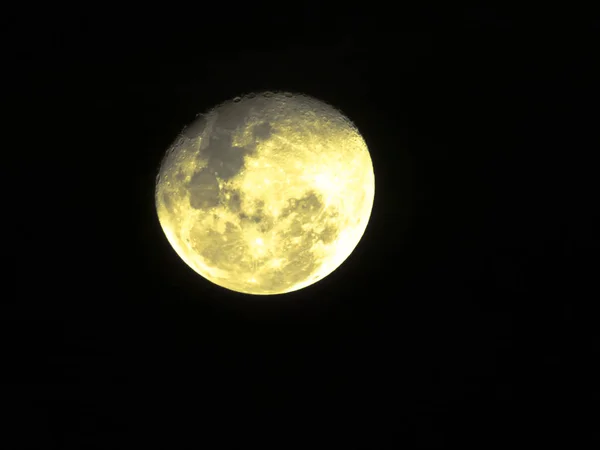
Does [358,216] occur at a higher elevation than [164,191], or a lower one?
lower

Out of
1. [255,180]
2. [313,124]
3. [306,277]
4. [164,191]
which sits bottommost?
[306,277]

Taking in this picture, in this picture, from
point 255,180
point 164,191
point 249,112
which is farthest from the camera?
point 164,191

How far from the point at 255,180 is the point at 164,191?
123 cm

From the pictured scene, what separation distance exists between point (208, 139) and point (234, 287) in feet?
5.66

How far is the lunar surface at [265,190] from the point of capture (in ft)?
14.4

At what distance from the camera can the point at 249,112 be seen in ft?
15.2

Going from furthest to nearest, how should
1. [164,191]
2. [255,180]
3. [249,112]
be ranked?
1. [164,191]
2. [249,112]
3. [255,180]

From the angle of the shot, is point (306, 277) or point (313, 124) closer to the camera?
point (313, 124)

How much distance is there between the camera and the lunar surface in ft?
14.4

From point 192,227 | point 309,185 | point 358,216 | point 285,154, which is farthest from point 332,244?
point 192,227

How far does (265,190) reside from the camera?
4.34 m

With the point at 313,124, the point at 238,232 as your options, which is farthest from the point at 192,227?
the point at 313,124

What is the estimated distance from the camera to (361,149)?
5.07 m

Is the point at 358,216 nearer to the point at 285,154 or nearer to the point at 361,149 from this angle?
the point at 361,149
